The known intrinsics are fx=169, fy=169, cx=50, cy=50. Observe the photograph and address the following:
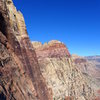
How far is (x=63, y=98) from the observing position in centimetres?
4222

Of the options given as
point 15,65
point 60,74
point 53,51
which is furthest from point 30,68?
point 53,51

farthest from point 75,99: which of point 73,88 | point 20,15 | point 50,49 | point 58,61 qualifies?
point 20,15

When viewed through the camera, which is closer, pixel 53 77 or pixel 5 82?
pixel 5 82

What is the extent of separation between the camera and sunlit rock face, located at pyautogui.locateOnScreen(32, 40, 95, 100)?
46325 millimetres

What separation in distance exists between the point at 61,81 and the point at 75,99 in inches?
258

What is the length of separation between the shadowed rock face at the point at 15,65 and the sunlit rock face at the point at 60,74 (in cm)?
1918

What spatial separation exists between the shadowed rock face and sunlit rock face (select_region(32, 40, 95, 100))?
19185 millimetres

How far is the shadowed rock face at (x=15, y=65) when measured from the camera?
42.0 feet

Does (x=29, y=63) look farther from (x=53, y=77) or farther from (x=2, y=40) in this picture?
(x=53, y=77)

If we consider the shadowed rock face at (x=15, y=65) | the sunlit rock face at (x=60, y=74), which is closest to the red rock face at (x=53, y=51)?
the sunlit rock face at (x=60, y=74)

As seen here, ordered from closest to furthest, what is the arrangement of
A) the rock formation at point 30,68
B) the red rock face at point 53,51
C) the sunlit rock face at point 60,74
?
the rock formation at point 30,68 < the sunlit rock face at point 60,74 < the red rock face at point 53,51

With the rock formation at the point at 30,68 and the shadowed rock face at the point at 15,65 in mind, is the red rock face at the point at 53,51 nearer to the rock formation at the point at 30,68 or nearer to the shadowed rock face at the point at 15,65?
the rock formation at the point at 30,68

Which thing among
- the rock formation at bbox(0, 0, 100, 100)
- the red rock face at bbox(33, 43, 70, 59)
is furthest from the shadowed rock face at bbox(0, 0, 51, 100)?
the red rock face at bbox(33, 43, 70, 59)

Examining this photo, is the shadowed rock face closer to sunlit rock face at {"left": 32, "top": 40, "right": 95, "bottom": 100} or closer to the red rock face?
sunlit rock face at {"left": 32, "top": 40, "right": 95, "bottom": 100}
